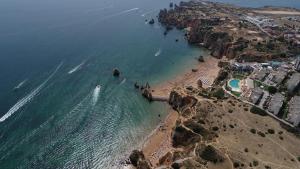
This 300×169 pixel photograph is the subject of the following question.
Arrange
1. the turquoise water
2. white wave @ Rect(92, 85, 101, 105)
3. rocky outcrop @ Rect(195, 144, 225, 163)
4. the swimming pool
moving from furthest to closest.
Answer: white wave @ Rect(92, 85, 101, 105)
the turquoise water
the swimming pool
rocky outcrop @ Rect(195, 144, 225, 163)

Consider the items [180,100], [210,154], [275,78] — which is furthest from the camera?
[275,78]

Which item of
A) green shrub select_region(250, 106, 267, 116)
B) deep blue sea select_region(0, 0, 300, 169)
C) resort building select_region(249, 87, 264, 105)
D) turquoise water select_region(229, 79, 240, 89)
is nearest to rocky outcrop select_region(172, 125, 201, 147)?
deep blue sea select_region(0, 0, 300, 169)

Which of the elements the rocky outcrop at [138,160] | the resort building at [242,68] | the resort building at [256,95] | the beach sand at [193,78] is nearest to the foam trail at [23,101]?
the beach sand at [193,78]

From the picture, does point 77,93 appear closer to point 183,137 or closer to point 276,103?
point 183,137

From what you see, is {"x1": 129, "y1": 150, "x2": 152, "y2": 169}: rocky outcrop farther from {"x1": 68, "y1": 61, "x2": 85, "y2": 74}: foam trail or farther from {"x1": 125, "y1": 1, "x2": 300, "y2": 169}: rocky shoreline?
{"x1": 68, "y1": 61, "x2": 85, "y2": 74}: foam trail

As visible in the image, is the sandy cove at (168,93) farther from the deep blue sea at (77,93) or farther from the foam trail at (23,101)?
the foam trail at (23,101)

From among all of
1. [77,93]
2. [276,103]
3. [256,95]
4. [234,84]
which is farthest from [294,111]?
[77,93]
